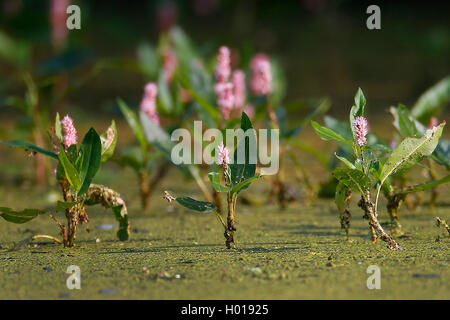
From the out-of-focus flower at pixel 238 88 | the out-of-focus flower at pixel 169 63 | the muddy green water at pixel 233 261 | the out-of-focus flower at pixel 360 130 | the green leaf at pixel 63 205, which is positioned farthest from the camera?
the out-of-focus flower at pixel 169 63

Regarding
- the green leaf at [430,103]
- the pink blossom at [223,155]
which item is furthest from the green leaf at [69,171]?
the green leaf at [430,103]

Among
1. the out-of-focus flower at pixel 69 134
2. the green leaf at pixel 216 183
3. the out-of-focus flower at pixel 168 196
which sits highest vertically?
the out-of-focus flower at pixel 69 134

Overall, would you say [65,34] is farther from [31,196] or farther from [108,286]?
[108,286]

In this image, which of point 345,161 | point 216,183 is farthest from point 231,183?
point 345,161

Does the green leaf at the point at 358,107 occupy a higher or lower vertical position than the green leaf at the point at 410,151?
higher

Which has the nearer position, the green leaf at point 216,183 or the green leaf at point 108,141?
the green leaf at point 216,183

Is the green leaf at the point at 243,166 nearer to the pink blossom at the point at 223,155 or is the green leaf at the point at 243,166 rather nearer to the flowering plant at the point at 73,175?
the pink blossom at the point at 223,155

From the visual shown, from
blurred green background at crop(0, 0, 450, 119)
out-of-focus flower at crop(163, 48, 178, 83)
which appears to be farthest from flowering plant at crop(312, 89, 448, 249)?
blurred green background at crop(0, 0, 450, 119)

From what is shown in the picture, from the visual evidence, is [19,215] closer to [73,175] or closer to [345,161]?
[73,175]
